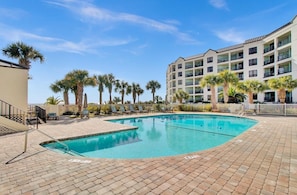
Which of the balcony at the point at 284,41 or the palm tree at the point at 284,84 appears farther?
the balcony at the point at 284,41

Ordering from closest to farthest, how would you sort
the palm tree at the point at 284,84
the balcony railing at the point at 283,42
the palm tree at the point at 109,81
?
the palm tree at the point at 284,84
the balcony railing at the point at 283,42
the palm tree at the point at 109,81

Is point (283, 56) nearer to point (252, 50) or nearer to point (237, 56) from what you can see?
point (252, 50)

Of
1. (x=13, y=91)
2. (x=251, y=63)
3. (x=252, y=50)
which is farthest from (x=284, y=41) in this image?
(x=13, y=91)

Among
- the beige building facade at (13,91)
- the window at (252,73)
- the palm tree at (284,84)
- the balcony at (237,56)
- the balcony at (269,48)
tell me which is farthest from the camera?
the balcony at (237,56)

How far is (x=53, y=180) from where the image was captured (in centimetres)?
312

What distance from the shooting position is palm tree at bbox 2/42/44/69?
1340cm

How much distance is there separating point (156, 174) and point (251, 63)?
35046 mm

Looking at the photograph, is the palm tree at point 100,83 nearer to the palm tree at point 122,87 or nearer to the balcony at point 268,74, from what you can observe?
the palm tree at point 122,87

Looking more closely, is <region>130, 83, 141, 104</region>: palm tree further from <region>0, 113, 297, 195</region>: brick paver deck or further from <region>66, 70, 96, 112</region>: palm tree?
<region>0, 113, 297, 195</region>: brick paver deck

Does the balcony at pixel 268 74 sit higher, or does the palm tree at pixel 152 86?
the balcony at pixel 268 74

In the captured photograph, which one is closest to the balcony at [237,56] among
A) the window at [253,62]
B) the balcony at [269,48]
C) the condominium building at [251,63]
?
the condominium building at [251,63]

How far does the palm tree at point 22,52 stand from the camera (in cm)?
1340

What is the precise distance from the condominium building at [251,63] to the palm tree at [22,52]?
32.0 m

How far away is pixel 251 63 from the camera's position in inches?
1217
